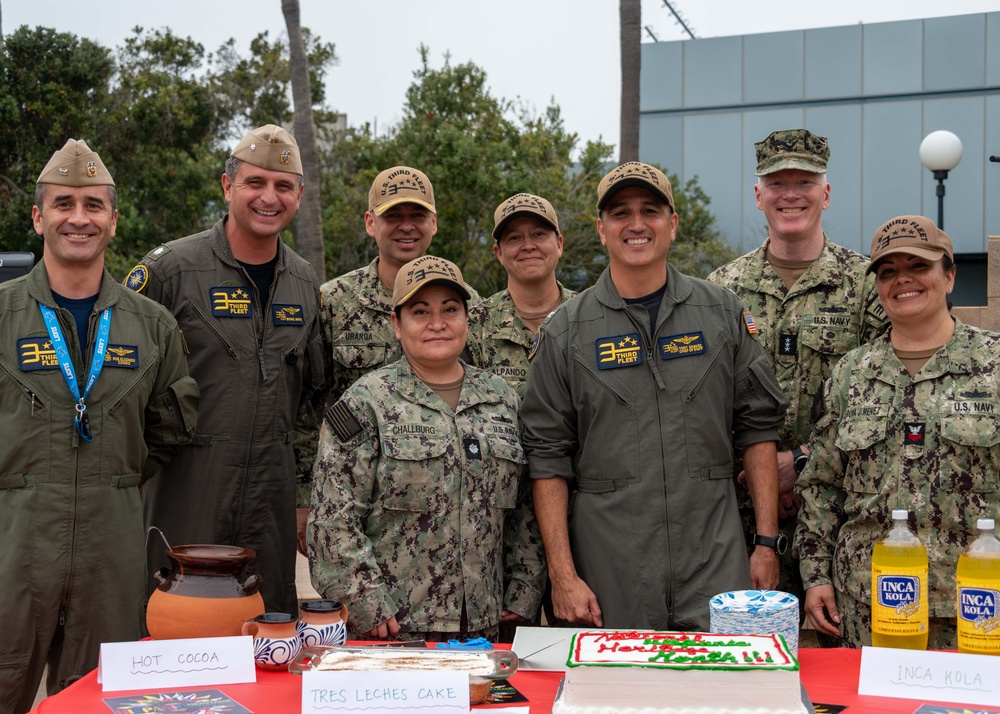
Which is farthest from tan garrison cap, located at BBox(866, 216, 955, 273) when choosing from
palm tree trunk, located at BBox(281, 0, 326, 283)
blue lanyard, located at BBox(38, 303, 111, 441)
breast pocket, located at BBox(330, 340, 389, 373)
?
palm tree trunk, located at BBox(281, 0, 326, 283)

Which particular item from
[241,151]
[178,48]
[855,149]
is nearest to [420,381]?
[241,151]

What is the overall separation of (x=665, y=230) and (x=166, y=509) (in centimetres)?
231

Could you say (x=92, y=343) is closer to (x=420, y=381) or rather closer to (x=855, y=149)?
(x=420, y=381)

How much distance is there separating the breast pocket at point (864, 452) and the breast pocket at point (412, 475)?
132cm

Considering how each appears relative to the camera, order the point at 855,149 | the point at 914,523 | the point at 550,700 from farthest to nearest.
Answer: the point at 855,149 → the point at 914,523 → the point at 550,700

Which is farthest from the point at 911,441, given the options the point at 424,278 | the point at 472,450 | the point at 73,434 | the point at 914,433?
the point at 73,434

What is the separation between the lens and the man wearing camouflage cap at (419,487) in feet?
10.9

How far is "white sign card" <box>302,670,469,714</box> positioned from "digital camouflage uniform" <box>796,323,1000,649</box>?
162 centimetres

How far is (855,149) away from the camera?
25219 mm

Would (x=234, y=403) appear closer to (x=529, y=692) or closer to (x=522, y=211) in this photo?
(x=522, y=211)

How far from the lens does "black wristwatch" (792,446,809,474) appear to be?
382 centimetres

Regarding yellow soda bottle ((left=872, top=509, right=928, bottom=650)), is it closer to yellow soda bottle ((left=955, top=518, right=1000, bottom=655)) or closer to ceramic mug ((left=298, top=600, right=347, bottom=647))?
yellow soda bottle ((left=955, top=518, right=1000, bottom=655))

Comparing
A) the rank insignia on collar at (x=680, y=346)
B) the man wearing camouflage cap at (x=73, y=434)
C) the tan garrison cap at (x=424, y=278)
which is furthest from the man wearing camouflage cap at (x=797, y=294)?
the man wearing camouflage cap at (x=73, y=434)

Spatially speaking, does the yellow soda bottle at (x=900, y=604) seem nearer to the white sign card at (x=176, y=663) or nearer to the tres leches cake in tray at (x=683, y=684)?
the tres leches cake in tray at (x=683, y=684)
